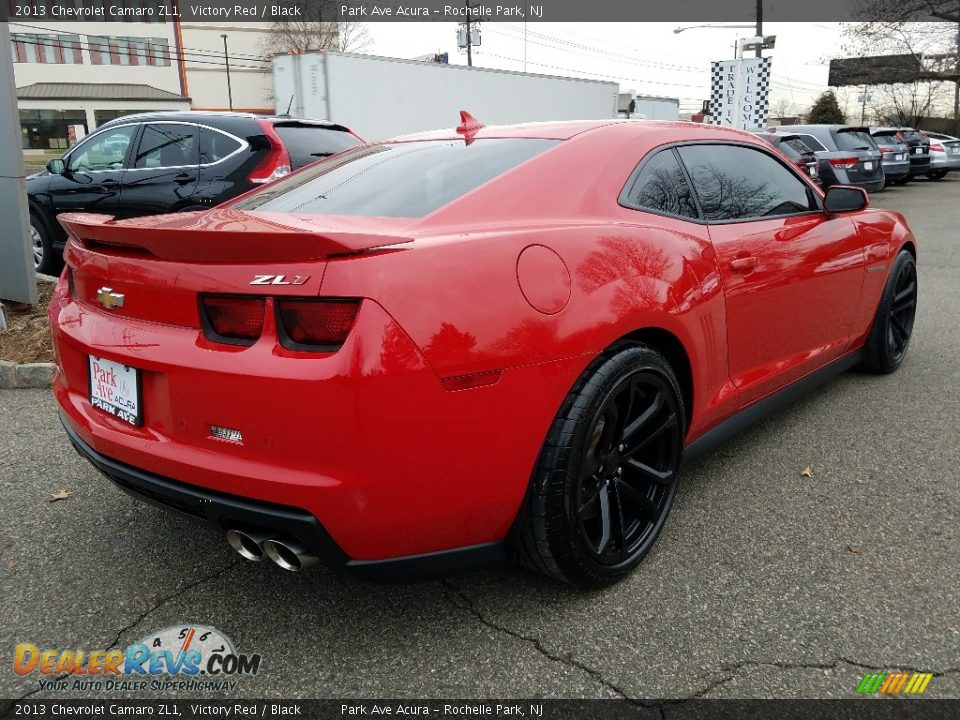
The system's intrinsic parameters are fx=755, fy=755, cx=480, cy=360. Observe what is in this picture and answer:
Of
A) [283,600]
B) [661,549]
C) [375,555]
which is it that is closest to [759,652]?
[661,549]

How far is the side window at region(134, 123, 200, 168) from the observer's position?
6.66 m

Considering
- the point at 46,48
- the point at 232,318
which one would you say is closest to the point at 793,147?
the point at 232,318

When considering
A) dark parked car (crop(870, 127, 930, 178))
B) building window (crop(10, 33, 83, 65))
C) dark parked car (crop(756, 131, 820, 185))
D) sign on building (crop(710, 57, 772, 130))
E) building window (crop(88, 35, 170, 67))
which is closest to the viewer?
dark parked car (crop(756, 131, 820, 185))

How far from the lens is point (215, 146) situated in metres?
6.61

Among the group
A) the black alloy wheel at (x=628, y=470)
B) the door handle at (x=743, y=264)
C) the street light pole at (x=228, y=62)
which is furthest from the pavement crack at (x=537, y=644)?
the street light pole at (x=228, y=62)

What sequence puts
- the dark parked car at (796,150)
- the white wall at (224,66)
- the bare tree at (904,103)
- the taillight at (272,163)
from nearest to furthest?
1. the taillight at (272,163)
2. the dark parked car at (796,150)
3. the bare tree at (904,103)
4. the white wall at (224,66)

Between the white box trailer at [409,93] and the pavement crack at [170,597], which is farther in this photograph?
the white box trailer at [409,93]

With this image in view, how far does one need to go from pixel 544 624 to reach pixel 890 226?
3.32 meters

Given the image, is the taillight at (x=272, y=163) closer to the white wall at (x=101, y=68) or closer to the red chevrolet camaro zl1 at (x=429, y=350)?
the red chevrolet camaro zl1 at (x=429, y=350)

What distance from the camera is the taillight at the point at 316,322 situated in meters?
1.78

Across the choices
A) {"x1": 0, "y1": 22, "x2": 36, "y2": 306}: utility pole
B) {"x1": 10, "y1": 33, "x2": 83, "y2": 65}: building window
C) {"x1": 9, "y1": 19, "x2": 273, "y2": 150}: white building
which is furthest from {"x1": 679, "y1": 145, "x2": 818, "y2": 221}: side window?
{"x1": 10, "y1": 33, "x2": 83, "y2": 65}: building window

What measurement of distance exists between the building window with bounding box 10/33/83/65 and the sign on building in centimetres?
5560

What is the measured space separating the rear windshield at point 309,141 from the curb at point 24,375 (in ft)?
9.55

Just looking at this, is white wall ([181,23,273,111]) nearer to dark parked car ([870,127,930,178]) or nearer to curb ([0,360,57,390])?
dark parked car ([870,127,930,178])
